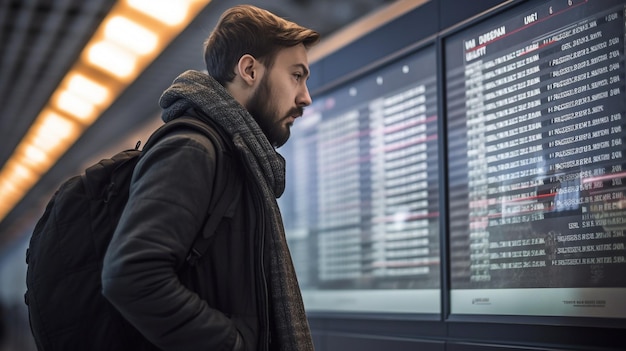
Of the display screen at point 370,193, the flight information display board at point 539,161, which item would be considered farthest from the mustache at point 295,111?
the display screen at point 370,193

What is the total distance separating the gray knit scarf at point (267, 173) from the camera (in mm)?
1904

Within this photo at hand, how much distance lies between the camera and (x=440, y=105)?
3.01 m

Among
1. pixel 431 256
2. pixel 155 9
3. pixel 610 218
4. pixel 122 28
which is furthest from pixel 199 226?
pixel 122 28

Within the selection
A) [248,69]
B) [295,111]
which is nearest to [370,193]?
[295,111]

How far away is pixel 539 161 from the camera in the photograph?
253 cm

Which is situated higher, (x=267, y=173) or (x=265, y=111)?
(x=265, y=111)

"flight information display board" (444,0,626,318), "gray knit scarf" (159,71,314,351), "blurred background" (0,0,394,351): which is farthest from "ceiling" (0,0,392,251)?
"gray knit scarf" (159,71,314,351)

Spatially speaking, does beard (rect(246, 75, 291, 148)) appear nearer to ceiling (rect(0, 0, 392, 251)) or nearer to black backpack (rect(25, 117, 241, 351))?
black backpack (rect(25, 117, 241, 351))

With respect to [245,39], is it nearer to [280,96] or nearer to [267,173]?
[280,96]

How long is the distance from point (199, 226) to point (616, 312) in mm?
1217

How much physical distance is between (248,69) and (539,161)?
41.0 inches

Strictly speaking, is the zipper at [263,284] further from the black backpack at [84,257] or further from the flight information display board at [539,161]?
the flight information display board at [539,161]

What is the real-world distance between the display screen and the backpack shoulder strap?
4.37 feet

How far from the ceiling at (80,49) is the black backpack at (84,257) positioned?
1.95 m
